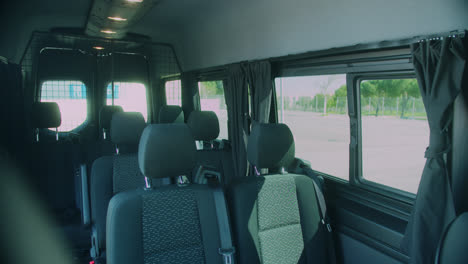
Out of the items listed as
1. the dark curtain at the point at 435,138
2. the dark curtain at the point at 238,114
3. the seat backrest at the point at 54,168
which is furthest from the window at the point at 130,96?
the dark curtain at the point at 435,138

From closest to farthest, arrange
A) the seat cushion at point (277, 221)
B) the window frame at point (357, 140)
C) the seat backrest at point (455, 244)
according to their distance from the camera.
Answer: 1. the seat backrest at point (455, 244)
2. the seat cushion at point (277, 221)
3. the window frame at point (357, 140)

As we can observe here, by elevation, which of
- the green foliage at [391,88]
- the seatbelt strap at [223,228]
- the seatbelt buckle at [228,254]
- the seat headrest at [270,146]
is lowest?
the seatbelt buckle at [228,254]

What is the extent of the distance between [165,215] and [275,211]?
73cm

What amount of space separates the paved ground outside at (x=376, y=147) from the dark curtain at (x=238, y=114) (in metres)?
0.84

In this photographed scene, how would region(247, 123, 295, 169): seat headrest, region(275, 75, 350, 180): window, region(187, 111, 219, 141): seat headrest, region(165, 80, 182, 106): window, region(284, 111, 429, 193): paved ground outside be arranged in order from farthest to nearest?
1. region(165, 80, 182, 106): window
2. region(187, 111, 219, 141): seat headrest
3. region(275, 75, 350, 180): window
4. region(284, 111, 429, 193): paved ground outside
5. region(247, 123, 295, 169): seat headrest

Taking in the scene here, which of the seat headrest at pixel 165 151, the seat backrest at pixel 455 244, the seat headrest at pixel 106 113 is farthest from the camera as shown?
the seat headrest at pixel 106 113

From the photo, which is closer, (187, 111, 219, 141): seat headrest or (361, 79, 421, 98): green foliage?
(361, 79, 421, 98): green foliage

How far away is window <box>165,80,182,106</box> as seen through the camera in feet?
22.0

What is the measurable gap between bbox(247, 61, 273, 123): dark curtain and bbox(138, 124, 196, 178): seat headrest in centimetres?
188

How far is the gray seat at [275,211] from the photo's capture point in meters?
2.16

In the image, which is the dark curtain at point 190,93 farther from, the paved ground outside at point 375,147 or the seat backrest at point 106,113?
the paved ground outside at point 375,147

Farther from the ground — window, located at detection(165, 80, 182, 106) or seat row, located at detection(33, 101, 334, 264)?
window, located at detection(165, 80, 182, 106)

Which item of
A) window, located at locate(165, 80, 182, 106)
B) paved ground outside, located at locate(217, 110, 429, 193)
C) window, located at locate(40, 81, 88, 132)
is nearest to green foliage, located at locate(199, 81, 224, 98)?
window, located at locate(165, 80, 182, 106)

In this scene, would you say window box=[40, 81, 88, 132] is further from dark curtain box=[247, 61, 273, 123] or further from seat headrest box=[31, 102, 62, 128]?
dark curtain box=[247, 61, 273, 123]
